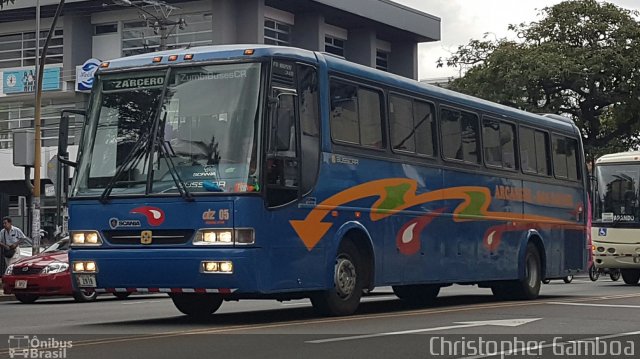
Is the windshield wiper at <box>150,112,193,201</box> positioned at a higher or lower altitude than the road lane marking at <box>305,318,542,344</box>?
higher

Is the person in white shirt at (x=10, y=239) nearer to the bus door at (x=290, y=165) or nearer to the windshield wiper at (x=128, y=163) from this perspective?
the windshield wiper at (x=128, y=163)

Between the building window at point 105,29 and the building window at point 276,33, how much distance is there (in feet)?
25.9

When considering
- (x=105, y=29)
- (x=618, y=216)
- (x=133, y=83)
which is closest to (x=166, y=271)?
(x=133, y=83)

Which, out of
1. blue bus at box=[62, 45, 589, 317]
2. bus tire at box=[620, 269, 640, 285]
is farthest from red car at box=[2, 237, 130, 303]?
bus tire at box=[620, 269, 640, 285]

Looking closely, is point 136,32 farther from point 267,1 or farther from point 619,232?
point 619,232

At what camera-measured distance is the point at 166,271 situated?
1390cm

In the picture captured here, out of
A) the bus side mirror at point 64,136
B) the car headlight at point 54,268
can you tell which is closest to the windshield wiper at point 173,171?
the bus side mirror at point 64,136

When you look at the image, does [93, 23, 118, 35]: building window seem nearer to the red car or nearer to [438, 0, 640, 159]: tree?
[438, 0, 640, 159]: tree

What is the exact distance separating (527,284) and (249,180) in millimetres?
→ 9342

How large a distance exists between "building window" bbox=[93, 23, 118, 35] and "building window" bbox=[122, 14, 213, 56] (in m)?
0.84

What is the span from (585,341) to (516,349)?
1292mm

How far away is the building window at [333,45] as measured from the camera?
59906 mm

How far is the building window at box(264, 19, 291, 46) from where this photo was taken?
5509 centimetres

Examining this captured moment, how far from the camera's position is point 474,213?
19656 millimetres
